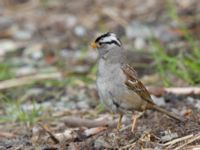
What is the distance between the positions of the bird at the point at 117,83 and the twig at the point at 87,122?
1.12ft

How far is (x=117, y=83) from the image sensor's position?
5.75m

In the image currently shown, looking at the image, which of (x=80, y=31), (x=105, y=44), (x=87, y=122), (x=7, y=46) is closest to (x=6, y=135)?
(x=87, y=122)

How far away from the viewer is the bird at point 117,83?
570 centimetres

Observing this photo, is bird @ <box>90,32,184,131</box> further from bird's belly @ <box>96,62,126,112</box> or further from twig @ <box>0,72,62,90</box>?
twig @ <box>0,72,62,90</box>

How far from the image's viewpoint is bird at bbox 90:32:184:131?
5.70 m

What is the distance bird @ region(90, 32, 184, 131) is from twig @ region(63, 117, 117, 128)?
0.34m

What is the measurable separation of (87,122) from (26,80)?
69.6 inches

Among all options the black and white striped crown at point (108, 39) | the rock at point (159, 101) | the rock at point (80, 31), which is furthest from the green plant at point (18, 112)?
the rock at point (80, 31)

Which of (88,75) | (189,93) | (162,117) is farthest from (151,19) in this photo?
(162,117)

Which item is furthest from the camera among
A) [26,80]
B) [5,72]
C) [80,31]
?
[80,31]

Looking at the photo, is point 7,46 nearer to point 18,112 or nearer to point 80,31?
point 80,31

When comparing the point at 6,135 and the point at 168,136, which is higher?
the point at 6,135

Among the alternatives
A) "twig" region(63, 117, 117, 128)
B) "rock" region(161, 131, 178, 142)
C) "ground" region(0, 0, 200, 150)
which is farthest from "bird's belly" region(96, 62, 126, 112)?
"twig" region(63, 117, 117, 128)

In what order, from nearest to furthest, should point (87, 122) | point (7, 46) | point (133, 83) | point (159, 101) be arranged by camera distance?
1. point (133, 83)
2. point (87, 122)
3. point (159, 101)
4. point (7, 46)
